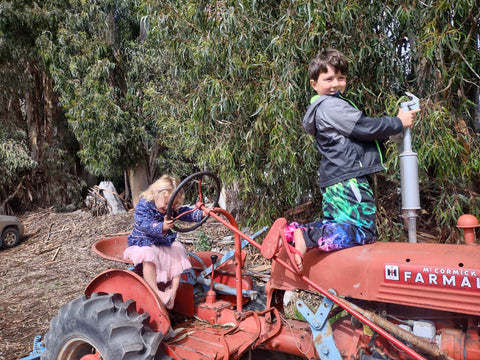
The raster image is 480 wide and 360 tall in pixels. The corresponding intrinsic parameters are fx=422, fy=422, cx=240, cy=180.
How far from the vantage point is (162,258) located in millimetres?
2977

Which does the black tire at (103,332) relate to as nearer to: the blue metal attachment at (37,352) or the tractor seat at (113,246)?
the blue metal attachment at (37,352)

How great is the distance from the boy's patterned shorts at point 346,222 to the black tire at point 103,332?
109 cm

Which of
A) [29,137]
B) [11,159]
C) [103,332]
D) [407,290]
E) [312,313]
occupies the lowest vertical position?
[103,332]

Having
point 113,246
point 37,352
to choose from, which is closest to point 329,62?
point 113,246

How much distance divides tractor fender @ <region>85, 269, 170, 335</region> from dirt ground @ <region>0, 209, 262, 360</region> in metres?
1.59

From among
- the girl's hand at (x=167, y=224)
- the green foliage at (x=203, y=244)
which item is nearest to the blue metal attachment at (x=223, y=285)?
the girl's hand at (x=167, y=224)

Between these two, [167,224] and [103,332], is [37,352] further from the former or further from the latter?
→ [167,224]

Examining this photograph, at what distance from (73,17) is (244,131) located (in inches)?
285

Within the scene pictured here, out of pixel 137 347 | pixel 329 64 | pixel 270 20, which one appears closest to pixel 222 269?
pixel 137 347

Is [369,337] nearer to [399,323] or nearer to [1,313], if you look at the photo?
[399,323]

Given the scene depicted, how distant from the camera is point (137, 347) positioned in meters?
2.38

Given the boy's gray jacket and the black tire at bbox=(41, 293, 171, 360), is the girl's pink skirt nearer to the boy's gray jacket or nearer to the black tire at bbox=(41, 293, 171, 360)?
the black tire at bbox=(41, 293, 171, 360)

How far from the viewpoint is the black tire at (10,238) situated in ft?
28.6

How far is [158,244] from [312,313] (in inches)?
50.3
